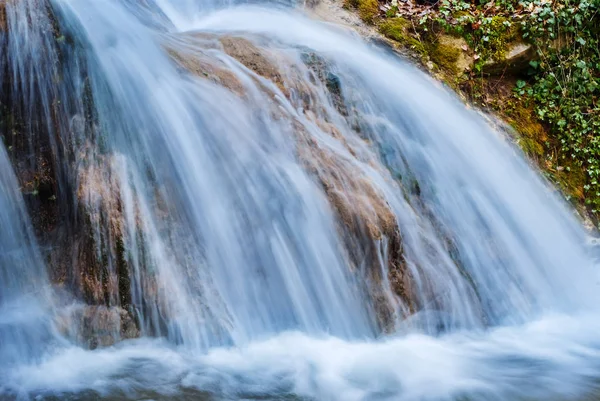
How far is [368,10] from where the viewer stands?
22.4 ft

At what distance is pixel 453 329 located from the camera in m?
4.73

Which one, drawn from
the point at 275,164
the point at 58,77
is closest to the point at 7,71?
the point at 58,77

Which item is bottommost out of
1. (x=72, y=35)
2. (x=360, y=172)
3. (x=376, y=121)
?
(x=360, y=172)

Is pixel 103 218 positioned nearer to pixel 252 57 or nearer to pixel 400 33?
pixel 252 57

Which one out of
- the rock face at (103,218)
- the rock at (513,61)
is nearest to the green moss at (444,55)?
the rock at (513,61)

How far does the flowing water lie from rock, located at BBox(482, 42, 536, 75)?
1.42 metres

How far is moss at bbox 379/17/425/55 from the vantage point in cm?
658

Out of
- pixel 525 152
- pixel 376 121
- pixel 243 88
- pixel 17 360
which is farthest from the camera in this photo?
pixel 525 152

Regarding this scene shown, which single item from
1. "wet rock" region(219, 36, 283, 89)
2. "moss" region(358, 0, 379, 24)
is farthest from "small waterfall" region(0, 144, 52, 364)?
"moss" region(358, 0, 379, 24)

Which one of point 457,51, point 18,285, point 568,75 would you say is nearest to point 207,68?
point 18,285

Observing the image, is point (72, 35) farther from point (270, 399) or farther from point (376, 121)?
point (270, 399)

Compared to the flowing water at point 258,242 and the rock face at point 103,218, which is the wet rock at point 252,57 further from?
the rock face at point 103,218

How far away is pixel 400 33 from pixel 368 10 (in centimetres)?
48

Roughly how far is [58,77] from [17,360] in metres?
2.11
